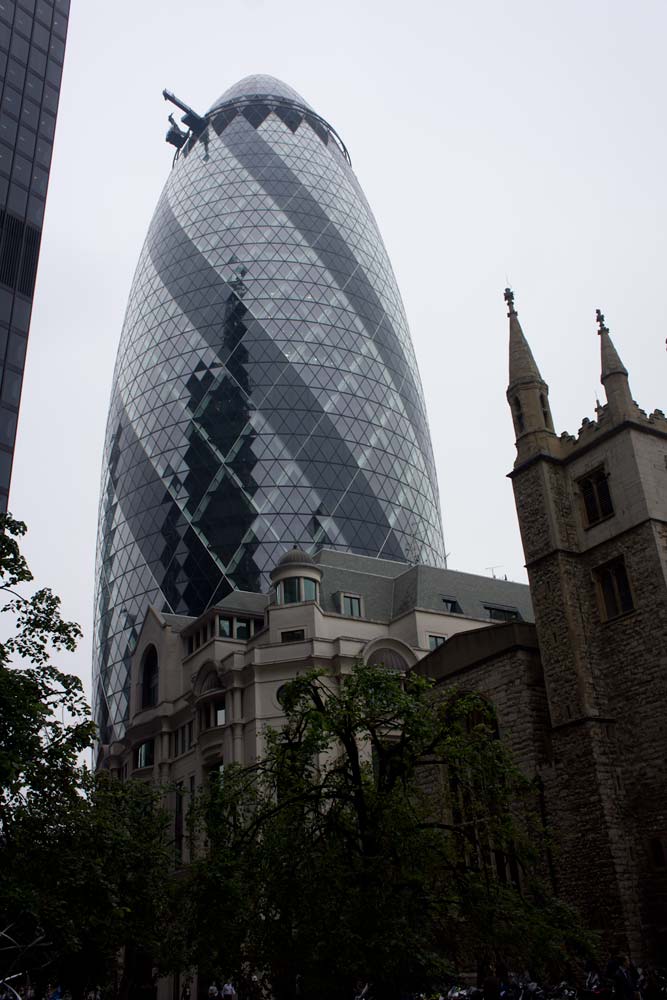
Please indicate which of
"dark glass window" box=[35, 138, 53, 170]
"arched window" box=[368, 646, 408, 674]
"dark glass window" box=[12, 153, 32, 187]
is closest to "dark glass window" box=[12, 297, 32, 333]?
"dark glass window" box=[12, 153, 32, 187]

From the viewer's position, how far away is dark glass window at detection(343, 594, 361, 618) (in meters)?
45.4

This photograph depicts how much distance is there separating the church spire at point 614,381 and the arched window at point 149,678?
30.7m

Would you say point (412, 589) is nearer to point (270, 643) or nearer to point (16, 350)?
point (270, 643)

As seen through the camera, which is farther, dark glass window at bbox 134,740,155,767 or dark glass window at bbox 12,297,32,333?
dark glass window at bbox 134,740,155,767

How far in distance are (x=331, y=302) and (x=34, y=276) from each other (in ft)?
96.1

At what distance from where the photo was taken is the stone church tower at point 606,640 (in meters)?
23.4

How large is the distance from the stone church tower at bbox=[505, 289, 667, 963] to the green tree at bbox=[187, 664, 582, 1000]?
7.15 meters

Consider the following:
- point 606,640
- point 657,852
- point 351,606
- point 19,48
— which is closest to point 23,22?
point 19,48

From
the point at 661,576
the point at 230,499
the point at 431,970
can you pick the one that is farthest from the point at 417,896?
the point at 230,499

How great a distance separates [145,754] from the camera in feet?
161

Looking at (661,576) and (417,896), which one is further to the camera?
(661,576)

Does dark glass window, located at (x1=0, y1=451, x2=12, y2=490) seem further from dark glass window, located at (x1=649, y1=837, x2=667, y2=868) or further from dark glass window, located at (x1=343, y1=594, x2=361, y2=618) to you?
dark glass window, located at (x1=649, y1=837, x2=667, y2=868)

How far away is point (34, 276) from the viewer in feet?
150

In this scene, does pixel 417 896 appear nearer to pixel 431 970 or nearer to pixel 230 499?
pixel 431 970
